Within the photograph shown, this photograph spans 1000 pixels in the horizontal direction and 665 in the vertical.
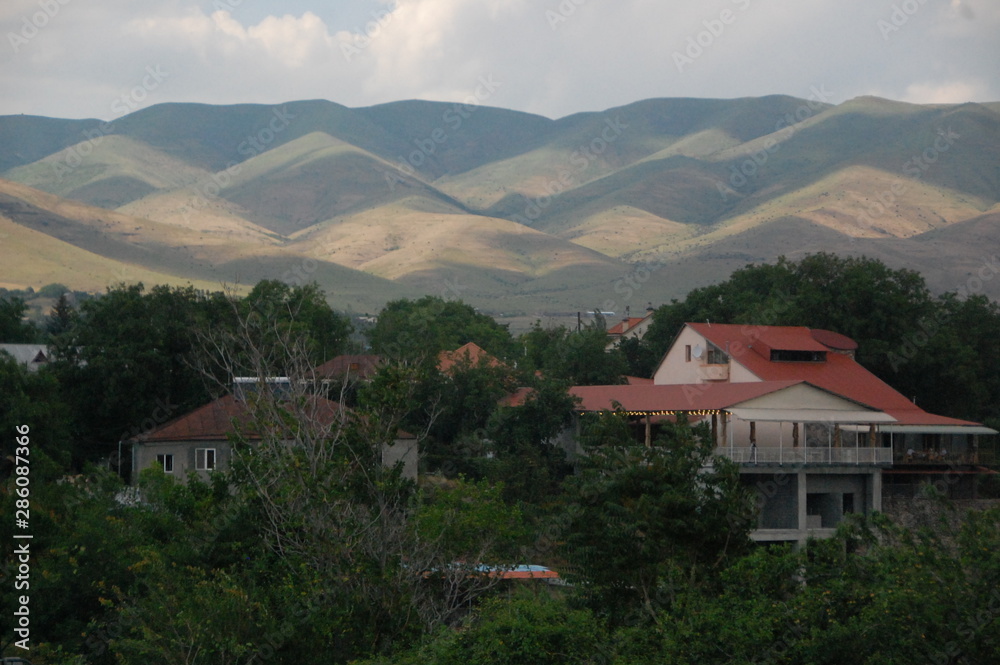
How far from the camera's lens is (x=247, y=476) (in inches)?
1081

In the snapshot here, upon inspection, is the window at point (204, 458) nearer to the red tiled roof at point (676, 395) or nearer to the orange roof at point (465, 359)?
the orange roof at point (465, 359)

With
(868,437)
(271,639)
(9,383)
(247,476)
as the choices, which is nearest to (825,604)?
(271,639)

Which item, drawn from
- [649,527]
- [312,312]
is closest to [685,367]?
[312,312]

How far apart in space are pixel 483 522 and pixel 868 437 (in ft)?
72.0

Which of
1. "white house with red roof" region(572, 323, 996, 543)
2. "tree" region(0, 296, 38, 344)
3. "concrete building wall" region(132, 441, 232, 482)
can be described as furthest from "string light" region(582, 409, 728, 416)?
"tree" region(0, 296, 38, 344)

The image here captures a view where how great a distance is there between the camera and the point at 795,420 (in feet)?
153

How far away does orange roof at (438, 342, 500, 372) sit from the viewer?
196 feet

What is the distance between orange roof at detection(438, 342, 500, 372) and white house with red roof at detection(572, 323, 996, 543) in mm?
5796

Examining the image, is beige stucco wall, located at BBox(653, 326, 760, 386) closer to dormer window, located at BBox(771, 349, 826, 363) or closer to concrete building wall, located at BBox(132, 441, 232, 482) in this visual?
dormer window, located at BBox(771, 349, 826, 363)

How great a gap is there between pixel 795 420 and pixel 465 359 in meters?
18.2

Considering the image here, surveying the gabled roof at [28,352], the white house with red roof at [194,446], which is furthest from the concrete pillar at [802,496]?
the gabled roof at [28,352]

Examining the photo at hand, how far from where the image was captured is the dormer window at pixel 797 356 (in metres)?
54.9

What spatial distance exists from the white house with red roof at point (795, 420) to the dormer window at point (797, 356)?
0.15 feet

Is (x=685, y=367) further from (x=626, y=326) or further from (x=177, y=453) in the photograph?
(x=626, y=326)
